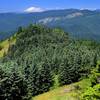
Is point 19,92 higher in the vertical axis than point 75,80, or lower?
higher

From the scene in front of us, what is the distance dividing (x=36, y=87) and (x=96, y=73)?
83.5 meters

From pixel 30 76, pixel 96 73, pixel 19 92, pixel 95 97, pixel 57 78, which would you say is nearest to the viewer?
pixel 95 97

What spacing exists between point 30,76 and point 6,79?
2940cm

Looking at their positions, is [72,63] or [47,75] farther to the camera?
[72,63]

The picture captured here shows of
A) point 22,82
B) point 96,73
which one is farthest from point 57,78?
point 96,73

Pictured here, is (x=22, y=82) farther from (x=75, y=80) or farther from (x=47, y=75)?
(x=75, y=80)

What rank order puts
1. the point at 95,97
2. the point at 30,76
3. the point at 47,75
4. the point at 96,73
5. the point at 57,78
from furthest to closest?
the point at 57,78, the point at 47,75, the point at 30,76, the point at 96,73, the point at 95,97

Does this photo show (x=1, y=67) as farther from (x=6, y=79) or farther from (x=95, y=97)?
(x=95, y=97)

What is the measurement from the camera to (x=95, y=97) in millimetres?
24188

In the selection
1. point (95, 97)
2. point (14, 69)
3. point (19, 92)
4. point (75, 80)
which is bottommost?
point (75, 80)

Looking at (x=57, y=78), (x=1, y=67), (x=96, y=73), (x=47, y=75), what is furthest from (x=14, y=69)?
(x=96, y=73)

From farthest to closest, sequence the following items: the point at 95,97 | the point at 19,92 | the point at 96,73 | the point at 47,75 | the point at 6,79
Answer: the point at 47,75 < the point at 19,92 < the point at 6,79 < the point at 96,73 < the point at 95,97

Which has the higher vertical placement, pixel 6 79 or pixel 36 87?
pixel 6 79

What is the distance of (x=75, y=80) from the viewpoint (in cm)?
12512
